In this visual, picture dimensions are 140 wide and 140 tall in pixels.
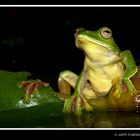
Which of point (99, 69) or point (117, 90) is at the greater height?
point (99, 69)

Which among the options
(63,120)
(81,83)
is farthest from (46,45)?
(63,120)

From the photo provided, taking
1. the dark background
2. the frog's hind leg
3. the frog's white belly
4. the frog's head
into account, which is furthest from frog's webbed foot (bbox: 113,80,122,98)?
the dark background

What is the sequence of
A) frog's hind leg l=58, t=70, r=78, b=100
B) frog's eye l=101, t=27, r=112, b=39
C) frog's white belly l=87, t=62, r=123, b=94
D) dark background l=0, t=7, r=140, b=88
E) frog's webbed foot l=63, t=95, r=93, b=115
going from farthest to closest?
dark background l=0, t=7, r=140, b=88 < frog's hind leg l=58, t=70, r=78, b=100 < frog's white belly l=87, t=62, r=123, b=94 < frog's eye l=101, t=27, r=112, b=39 < frog's webbed foot l=63, t=95, r=93, b=115

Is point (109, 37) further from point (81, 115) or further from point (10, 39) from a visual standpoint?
point (10, 39)

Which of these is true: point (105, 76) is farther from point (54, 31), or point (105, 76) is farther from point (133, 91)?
point (54, 31)

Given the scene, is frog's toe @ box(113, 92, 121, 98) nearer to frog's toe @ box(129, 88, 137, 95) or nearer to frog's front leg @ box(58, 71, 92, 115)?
frog's toe @ box(129, 88, 137, 95)

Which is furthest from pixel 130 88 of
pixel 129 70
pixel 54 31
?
pixel 54 31

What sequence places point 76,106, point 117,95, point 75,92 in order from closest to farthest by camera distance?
point 117,95
point 76,106
point 75,92

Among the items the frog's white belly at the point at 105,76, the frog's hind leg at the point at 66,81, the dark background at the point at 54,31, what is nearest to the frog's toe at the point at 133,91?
the frog's white belly at the point at 105,76
